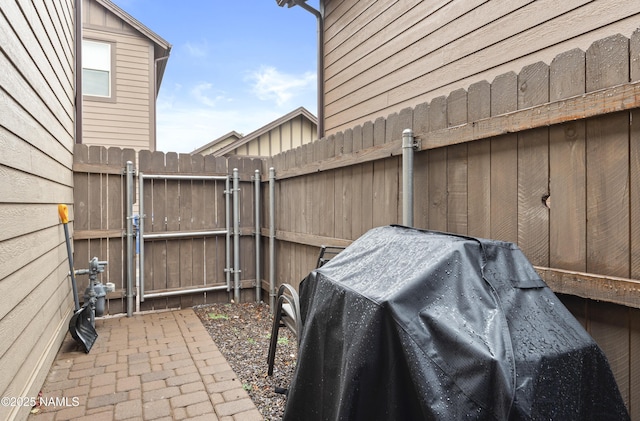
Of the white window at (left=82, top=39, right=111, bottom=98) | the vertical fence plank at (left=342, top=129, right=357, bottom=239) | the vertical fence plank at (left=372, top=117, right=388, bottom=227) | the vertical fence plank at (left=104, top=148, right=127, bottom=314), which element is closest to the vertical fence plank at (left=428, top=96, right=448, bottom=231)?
the vertical fence plank at (left=372, top=117, right=388, bottom=227)

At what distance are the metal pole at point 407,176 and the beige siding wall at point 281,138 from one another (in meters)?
9.79

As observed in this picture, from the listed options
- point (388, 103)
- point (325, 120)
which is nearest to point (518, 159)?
point (388, 103)

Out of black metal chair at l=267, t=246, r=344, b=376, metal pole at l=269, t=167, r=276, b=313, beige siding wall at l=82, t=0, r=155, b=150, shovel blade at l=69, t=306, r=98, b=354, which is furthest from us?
beige siding wall at l=82, t=0, r=155, b=150

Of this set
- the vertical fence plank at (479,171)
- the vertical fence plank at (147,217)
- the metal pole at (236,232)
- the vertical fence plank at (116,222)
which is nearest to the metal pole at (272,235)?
the metal pole at (236,232)

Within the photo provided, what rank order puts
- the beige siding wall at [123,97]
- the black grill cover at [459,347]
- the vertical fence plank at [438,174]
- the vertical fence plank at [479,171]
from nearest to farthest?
1. the black grill cover at [459,347]
2. the vertical fence plank at [479,171]
3. the vertical fence plank at [438,174]
4. the beige siding wall at [123,97]

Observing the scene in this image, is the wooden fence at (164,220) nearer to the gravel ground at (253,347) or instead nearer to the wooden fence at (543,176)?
the gravel ground at (253,347)

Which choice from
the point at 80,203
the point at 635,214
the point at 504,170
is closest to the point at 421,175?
the point at 504,170

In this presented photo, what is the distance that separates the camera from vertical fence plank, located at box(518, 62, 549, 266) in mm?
1642

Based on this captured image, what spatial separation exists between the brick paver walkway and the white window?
659cm

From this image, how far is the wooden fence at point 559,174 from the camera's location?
1.37 metres

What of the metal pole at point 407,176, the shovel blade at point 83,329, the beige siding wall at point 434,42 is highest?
the beige siding wall at point 434,42

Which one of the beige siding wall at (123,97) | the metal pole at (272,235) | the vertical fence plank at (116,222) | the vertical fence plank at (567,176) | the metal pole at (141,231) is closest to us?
the vertical fence plank at (567,176)

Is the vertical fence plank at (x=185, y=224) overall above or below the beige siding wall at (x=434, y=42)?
below

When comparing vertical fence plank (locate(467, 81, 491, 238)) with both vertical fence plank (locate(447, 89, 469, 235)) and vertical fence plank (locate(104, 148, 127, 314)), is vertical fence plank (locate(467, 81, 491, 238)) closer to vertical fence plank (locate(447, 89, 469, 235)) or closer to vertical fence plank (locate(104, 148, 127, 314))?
vertical fence plank (locate(447, 89, 469, 235))
